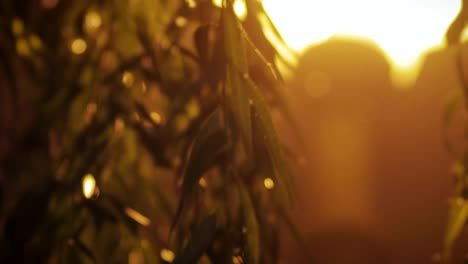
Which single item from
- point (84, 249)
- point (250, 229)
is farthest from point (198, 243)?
point (84, 249)

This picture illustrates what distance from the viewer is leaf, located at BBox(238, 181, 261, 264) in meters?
0.62

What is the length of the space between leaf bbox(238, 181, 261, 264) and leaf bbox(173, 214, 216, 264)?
4cm

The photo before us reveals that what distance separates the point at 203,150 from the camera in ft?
1.98

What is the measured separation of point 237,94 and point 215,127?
60 millimetres

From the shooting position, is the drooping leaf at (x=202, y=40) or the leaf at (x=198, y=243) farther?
the drooping leaf at (x=202, y=40)

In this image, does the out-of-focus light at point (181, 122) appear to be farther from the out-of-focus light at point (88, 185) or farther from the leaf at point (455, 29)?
the leaf at point (455, 29)

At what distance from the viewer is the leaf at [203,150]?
586 millimetres

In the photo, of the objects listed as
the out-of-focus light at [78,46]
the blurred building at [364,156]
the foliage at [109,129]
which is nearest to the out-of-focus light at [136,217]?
the foliage at [109,129]

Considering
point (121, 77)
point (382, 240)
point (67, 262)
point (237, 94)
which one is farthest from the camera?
point (382, 240)

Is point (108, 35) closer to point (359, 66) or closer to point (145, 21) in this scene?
point (145, 21)

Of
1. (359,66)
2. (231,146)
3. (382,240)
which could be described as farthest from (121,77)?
(359,66)

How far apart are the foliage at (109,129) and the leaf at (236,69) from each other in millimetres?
129

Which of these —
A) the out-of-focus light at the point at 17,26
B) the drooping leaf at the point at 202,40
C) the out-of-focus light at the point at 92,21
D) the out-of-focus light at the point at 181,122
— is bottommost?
the out-of-focus light at the point at 181,122

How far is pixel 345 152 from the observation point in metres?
5.30
